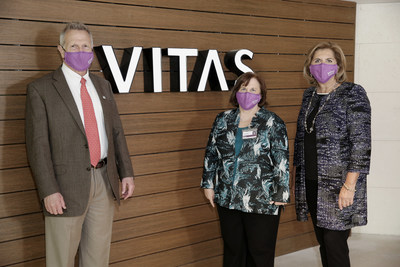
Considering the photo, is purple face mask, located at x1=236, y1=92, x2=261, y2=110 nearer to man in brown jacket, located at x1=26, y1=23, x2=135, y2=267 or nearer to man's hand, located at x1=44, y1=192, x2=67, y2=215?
man in brown jacket, located at x1=26, y1=23, x2=135, y2=267

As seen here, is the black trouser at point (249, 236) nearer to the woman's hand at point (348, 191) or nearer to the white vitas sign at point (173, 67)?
the woman's hand at point (348, 191)

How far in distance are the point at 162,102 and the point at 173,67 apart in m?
0.29

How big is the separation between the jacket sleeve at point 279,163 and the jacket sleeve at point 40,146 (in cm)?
133

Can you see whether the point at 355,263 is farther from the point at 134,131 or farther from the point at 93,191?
the point at 93,191

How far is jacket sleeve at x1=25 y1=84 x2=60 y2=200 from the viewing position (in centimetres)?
245

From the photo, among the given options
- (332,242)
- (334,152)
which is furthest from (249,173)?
(332,242)

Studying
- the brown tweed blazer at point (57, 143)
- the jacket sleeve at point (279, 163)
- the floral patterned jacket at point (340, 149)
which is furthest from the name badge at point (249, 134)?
the brown tweed blazer at point (57, 143)

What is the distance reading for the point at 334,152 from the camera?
109 inches

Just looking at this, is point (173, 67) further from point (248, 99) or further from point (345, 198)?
point (345, 198)

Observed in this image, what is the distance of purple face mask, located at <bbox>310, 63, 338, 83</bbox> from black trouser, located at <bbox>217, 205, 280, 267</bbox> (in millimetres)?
935

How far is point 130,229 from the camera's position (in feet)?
11.5

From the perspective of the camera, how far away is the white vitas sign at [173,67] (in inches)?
128

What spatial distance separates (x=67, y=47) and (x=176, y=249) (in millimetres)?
1977

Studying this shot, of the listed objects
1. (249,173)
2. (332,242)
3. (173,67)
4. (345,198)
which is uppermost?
(173,67)
